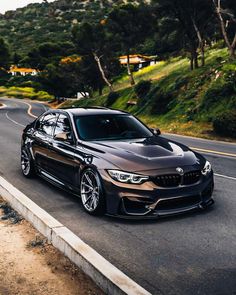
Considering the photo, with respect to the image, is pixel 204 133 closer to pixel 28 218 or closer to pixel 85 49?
pixel 28 218

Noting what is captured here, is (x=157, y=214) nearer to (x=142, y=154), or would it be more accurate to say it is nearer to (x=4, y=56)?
(x=142, y=154)

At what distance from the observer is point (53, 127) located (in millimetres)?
8180

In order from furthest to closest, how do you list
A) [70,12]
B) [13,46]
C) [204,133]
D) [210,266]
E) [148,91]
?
1. [70,12]
2. [13,46]
3. [148,91]
4. [204,133]
5. [210,266]

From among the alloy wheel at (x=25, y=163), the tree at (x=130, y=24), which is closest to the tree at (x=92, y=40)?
the tree at (x=130, y=24)

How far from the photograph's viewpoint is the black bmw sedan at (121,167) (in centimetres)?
585

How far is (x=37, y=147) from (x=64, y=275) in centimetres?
459

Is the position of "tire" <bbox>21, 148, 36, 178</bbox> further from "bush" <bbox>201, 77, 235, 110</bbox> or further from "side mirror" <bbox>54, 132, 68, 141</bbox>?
"bush" <bbox>201, 77, 235, 110</bbox>

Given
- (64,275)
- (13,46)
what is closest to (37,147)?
(64,275)

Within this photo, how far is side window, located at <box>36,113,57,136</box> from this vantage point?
8.27 meters

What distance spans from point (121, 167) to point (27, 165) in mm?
3928

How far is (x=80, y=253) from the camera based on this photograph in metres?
4.50

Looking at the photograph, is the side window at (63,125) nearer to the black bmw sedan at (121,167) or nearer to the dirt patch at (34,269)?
the black bmw sedan at (121,167)

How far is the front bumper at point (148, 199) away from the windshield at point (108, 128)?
133 centimetres

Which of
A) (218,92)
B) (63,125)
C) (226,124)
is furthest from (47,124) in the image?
(218,92)
